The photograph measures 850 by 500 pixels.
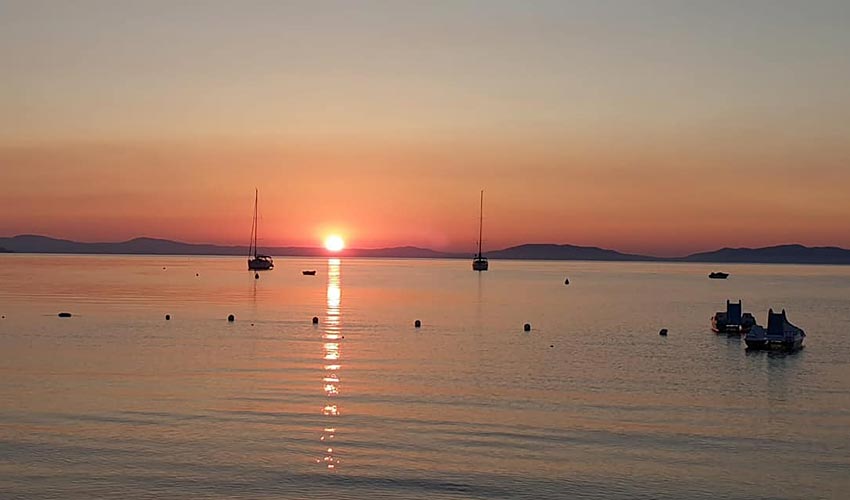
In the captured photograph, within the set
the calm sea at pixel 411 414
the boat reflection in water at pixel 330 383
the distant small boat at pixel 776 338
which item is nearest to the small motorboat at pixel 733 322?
the calm sea at pixel 411 414

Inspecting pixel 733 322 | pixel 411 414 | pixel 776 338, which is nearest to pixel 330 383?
pixel 411 414

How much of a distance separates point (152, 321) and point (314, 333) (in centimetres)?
1705

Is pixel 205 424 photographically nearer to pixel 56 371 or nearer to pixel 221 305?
pixel 56 371

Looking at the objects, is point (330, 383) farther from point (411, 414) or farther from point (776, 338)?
point (776, 338)

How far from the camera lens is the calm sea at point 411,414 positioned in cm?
2588

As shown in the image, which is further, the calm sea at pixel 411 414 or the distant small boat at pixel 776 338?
the distant small boat at pixel 776 338

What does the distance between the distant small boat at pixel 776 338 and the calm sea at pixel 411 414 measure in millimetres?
1488

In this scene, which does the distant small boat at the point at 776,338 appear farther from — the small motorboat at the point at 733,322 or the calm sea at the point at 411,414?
the small motorboat at the point at 733,322

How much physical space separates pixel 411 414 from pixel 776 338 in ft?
125

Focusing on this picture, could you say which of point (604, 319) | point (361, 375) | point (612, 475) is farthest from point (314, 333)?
point (612, 475)

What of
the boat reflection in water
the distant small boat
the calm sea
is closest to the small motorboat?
the calm sea

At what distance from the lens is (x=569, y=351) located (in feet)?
200

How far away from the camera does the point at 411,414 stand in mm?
35469

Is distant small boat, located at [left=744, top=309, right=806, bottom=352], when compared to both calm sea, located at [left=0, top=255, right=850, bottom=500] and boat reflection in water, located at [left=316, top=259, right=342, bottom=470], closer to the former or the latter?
calm sea, located at [left=0, top=255, right=850, bottom=500]
